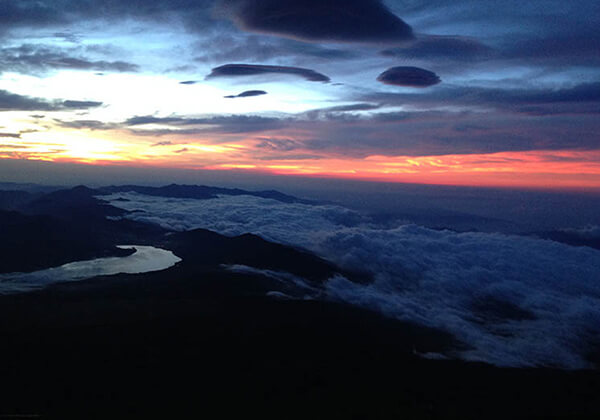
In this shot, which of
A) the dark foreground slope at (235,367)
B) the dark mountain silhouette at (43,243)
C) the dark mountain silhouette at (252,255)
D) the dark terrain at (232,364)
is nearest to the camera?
the dark foreground slope at (235,367)

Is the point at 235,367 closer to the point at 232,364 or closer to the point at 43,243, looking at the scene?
the point at 232,364

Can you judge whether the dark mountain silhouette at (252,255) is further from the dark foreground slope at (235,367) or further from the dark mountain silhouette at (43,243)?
the dark foreground slope at (235,367)

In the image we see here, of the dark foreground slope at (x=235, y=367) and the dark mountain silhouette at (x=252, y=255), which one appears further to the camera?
the dark mountain silhouette at (x=252, y=255)

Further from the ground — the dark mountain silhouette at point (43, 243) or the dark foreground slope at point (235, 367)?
the dark mountain silhouette at point (43, 243)

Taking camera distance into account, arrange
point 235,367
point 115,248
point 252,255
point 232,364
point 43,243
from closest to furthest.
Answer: point 235,367, point 232,364, point 43,243, point 252,255, point 115,248

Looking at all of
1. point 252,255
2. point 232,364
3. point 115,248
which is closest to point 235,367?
point 232,364

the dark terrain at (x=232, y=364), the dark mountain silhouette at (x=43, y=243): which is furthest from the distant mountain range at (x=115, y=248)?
the dark terrain at (x=232, y=364)
